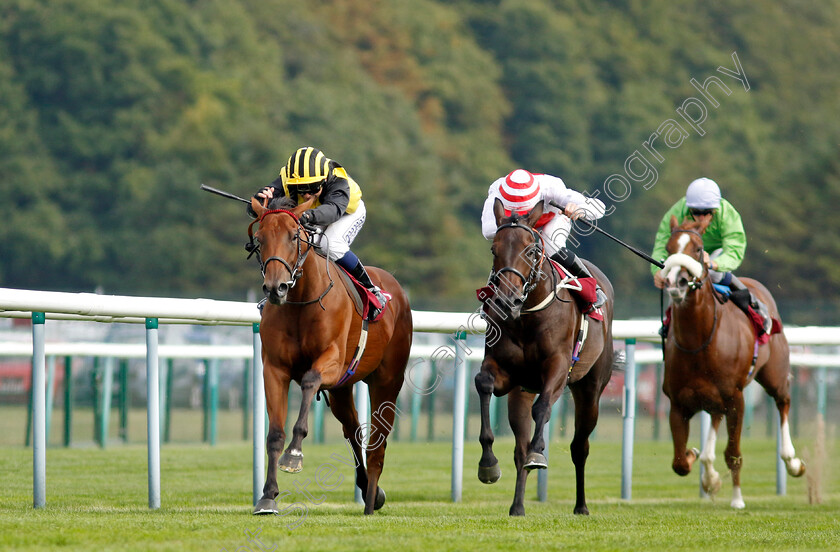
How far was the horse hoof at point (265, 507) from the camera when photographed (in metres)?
6.56

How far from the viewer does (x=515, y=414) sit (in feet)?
25.7

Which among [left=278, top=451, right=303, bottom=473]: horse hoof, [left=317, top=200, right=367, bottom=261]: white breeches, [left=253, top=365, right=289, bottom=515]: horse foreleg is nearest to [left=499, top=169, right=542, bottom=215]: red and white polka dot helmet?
[left=317, top=200, right=367, bottom=261]: white breeches

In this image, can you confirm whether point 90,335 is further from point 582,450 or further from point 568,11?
point 568,11

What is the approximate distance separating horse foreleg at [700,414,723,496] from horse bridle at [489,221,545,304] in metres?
2.25

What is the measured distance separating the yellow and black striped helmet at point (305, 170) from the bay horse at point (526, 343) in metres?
0.96

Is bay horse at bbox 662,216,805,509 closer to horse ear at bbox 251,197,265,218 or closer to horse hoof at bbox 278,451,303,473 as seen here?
horse ear at bbox 251,197,265,218

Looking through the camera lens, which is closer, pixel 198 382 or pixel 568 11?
pixel 198 382

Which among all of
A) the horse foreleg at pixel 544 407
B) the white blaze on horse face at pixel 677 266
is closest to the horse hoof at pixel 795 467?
the white blaze on horse face at pixel 677 266

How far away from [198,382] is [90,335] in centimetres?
138

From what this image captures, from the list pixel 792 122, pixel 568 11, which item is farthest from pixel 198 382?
pixel 568 11

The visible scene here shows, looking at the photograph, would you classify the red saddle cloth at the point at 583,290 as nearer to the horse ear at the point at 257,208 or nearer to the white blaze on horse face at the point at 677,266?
the white blaze on horse face at the point at 677,266

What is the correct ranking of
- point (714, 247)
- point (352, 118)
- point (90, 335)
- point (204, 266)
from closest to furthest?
point (714, 247) → point (90, 335) → point (204, 266) → point (352, 118)

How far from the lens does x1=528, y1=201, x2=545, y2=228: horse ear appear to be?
24.0 ft

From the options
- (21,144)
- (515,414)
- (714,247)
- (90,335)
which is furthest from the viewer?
(21,144)
